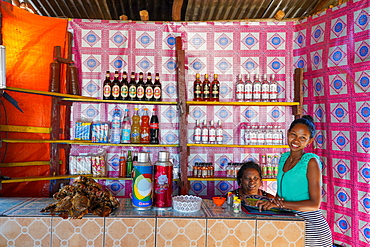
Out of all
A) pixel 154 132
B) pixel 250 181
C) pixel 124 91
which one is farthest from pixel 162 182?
pixel 124 91

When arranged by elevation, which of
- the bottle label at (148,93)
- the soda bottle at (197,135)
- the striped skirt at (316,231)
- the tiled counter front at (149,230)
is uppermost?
the bottle label at (148,93)

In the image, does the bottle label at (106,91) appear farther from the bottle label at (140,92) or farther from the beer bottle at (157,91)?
the beer bottle at (157,91)

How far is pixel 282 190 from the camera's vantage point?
161 cm

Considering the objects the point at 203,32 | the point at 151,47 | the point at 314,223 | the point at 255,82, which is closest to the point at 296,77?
the point at 255,82

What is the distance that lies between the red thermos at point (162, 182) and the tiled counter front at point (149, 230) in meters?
0.09

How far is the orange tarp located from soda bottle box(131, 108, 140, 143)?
770 millimetres

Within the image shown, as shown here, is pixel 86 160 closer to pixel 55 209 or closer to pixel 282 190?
pixel 55 209

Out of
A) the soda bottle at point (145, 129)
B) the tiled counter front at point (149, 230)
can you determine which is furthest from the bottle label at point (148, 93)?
the tiled counter front at point (149, 230)

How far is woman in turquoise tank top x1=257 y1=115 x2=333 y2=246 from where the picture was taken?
4.60 feet

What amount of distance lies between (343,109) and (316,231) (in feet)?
4.46

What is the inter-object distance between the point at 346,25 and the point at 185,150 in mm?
1718

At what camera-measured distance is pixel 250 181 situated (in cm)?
210

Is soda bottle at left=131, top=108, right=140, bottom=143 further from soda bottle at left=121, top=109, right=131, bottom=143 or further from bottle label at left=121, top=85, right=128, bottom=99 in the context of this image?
bottle label at left=121, top=85, right=128, bottom=99

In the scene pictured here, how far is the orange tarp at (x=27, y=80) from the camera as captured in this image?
2471 millimetres
